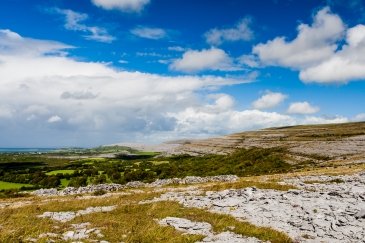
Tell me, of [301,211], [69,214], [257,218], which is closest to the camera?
[257,218]

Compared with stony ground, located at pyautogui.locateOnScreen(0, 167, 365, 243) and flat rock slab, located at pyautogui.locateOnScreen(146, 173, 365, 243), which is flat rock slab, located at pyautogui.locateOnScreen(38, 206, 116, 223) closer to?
stony ground, located at pyautogui.locateOnScreen(0, 167, 365, 243)

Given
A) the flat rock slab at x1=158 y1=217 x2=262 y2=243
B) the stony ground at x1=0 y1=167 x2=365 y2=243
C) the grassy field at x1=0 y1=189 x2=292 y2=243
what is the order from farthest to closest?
1. the grassy field at x1=0 y1=189 x2=292 y2=243
2. the stony ground at x1=0 y1=167 x2=365 y2=243
3. the flat rock slab at x1=158 y1=217 x2=262 y2=243

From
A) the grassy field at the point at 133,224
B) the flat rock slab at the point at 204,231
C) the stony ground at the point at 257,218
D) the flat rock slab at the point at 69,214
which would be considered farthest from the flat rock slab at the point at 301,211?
the flat rock slab at the point at 69,214

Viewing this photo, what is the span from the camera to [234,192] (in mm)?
34969

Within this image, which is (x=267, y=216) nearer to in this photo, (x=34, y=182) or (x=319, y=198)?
(x=319, y=198)

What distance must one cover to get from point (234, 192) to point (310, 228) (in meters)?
12.5

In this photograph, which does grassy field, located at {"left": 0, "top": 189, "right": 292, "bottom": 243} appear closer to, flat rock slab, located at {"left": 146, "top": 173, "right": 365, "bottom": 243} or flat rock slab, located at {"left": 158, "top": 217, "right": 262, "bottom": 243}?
flat rock slab, located at {"left": 158, "top": 217, "right": 262, "bottom": 243}

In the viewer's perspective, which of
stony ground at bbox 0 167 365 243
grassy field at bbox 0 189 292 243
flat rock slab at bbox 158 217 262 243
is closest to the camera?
flat rock slab at bbox 158 217 262 243

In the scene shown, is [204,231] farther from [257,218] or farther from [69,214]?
[69,214]

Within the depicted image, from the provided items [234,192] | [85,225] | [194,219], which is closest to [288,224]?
[194,219]

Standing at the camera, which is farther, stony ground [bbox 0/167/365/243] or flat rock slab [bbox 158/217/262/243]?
stony ground [bbox 0/167/365/243]

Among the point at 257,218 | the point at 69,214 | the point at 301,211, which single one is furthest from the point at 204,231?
the point at 69,214

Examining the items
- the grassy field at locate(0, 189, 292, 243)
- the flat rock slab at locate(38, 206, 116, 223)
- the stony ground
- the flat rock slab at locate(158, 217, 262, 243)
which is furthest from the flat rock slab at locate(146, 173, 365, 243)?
the flat rock slab at locate(38, 206, 116, 223)

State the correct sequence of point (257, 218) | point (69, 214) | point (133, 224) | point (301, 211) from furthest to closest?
point (69, 214) < point (301, 211) < point (257, 218) < point (133, 224)
